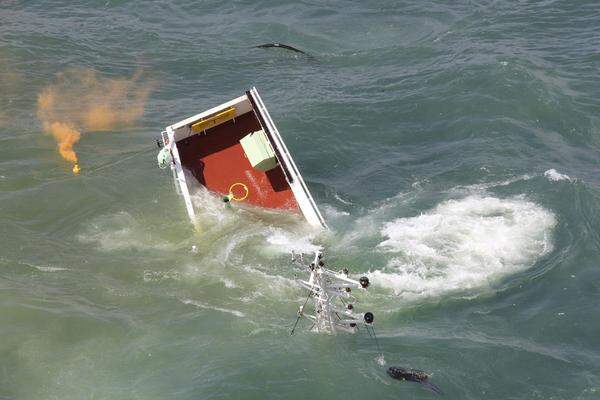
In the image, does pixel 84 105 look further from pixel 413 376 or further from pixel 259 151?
pixel 413 376

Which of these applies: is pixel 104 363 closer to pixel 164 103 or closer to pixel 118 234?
pixel 118 234

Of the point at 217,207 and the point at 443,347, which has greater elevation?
the point at 217,207

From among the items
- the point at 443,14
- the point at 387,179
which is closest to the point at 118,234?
the point at 387,179

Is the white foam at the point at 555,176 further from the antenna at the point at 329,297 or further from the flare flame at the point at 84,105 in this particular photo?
the flare flame at the point at 84,105

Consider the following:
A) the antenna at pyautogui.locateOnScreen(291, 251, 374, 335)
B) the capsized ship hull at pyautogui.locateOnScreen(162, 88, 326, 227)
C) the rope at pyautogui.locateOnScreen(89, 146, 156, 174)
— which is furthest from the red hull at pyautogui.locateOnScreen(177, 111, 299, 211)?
the antenna at pyautogui.locateOnScreen(291, 251, 374, 335)

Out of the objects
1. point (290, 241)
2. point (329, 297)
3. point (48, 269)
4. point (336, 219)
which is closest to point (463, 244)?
point (336, 219)

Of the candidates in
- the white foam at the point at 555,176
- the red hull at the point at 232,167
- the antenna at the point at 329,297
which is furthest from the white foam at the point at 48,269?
the white foam at the point at 555,176

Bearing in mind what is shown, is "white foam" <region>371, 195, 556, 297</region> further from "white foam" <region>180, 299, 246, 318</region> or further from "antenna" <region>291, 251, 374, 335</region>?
"white foam" <region>180, 299, 246, 318</region>
